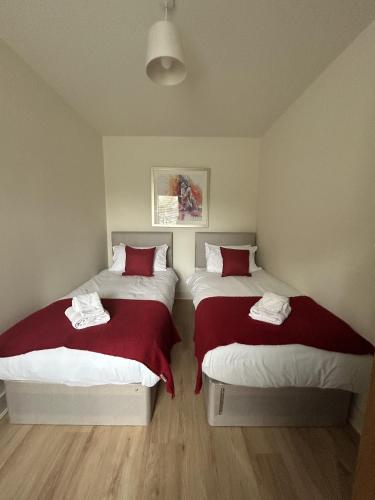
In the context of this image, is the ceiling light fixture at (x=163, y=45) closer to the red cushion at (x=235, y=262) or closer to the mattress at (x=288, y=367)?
the mattress at (x=288, y=367)

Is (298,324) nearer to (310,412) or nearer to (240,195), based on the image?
(310,412)

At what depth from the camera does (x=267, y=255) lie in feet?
9.58

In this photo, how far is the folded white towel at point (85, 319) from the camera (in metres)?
1.46

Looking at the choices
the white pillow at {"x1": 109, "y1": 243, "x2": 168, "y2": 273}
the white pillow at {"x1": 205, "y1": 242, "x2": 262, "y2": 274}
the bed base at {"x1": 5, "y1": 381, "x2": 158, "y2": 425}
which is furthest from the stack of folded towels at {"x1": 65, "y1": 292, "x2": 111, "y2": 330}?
the white pillow at {"x1": 205, "y1": 242, "x2": 262, "y2": 274}

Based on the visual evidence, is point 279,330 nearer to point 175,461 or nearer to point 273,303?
point 273,303

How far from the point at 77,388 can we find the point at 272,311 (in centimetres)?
140

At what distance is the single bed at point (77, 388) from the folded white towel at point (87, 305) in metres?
0.29

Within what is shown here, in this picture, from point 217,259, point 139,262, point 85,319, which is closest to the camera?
point 85,319

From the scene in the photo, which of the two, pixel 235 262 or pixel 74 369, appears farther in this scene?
pixel 235 262

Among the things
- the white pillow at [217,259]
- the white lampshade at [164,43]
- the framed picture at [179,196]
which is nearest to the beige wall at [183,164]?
the framed picture at [179,196]

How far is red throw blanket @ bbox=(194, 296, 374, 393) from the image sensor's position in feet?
4.29

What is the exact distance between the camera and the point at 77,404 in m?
1.37

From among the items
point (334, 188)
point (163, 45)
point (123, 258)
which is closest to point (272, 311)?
point (334, 188)

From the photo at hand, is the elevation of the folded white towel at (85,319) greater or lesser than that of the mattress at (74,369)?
greater
